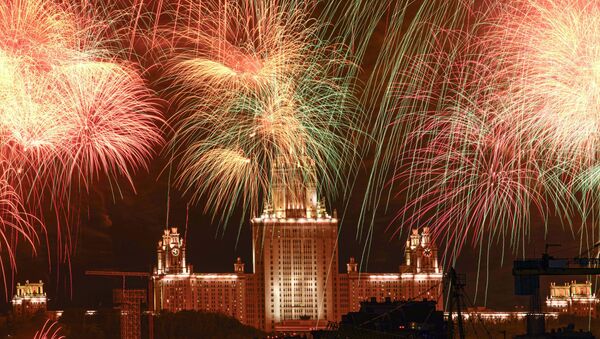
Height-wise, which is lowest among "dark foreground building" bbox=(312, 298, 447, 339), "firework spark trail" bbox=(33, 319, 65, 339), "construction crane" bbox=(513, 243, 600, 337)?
"firework spark trail" bbox=(33, 319, 65, 339)

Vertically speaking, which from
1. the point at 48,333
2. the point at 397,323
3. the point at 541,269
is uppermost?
the point at 541,269

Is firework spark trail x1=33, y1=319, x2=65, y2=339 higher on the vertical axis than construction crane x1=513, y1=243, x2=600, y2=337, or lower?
lower

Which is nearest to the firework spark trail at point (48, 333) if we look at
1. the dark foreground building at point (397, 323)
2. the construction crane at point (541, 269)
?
the dark foreground building at point (397, 323)

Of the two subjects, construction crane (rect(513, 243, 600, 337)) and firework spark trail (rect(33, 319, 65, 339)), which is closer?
construction crane (rect(513, 243, 600, 337))

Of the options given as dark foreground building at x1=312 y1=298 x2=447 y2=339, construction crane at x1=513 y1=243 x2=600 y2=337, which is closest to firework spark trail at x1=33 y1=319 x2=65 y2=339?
dark foreground building at x1=312 y1=298 x2=447 y2=339

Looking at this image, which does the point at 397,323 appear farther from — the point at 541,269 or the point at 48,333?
the point at 48,333

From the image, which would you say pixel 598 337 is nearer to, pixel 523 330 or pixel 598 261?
pixel 523 330

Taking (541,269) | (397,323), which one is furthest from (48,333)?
(541,269)

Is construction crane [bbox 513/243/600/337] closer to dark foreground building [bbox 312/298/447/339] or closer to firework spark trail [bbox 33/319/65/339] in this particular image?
dark foreground building [bbox 312/298/447/339]

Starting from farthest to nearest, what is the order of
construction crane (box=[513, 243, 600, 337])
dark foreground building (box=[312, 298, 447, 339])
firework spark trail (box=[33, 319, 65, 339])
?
1. firework spark trail (box=[33, 319, 65, 339])
2. dark foreground building (box=[312, 298, 447, 339])
3. construction crane (box=[513, 243, 600, 337])

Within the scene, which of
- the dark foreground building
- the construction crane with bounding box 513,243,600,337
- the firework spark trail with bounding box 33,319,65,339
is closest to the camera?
the construction crane with bounding box 513,243,600,337

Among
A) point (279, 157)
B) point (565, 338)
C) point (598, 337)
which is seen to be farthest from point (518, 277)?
point (598, 337)
